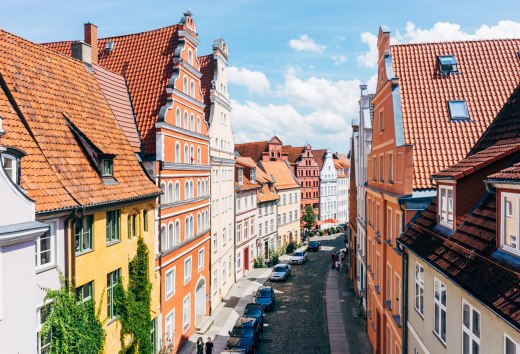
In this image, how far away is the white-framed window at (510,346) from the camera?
21.6 feet

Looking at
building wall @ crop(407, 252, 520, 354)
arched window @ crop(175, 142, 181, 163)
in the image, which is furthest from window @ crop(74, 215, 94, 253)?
building wall @ crop(407, 252, 520, 354)

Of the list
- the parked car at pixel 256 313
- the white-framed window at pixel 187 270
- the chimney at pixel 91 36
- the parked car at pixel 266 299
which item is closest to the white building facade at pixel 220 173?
the parked car at pixel 266 299

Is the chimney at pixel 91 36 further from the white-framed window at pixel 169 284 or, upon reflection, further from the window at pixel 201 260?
the window at pixel 201 260

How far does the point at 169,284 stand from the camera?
69.9ft

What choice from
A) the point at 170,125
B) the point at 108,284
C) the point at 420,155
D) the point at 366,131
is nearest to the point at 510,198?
the point at 420,155

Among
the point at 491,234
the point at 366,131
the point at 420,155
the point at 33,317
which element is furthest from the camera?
the point at 366,131

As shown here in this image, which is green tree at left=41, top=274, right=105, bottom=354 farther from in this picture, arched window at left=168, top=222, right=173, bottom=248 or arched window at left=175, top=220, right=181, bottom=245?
arched window at left=175, top=220, right=181, bottom=245

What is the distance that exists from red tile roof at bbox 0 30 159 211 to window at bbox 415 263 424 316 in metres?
9.47

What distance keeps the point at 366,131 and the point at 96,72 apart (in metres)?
15.7

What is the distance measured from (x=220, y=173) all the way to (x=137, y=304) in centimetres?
1626

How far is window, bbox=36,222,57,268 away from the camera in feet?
37.0

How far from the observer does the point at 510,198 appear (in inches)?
293

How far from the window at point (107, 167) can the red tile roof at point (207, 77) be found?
46.8ft

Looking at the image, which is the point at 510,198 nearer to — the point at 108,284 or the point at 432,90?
the point at 432,90
